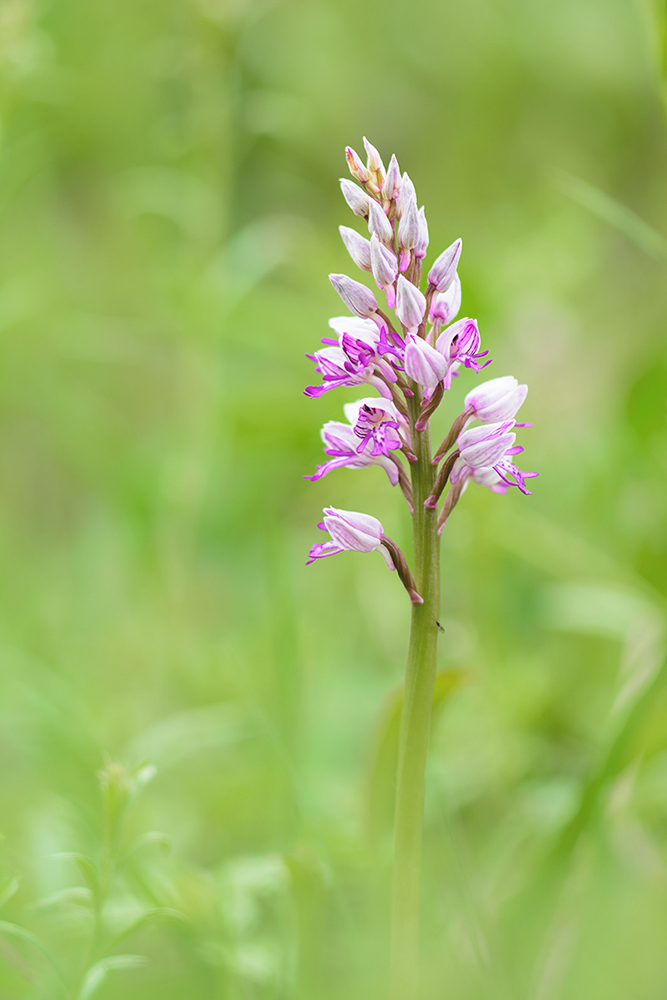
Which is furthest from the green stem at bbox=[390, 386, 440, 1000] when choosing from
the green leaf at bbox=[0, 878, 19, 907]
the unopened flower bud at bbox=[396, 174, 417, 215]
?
the green leaf at bbox=[0, 878, 19, 907]

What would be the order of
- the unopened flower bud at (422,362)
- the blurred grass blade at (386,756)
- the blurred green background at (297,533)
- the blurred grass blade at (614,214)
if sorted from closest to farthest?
the unopened flower bud at (422,362) → the blurred grass blade at (386,756) → the blurred green background at (297,533) → the blurred grass blade at (614,214)

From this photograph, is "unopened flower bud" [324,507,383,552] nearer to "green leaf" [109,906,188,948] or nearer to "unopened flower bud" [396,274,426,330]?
"unopened flower bud" [396,274,426,330]

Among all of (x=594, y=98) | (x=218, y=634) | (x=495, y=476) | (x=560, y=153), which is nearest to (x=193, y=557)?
(x=218, y=634)

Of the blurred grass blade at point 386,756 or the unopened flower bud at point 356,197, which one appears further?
the blurred grass blade at point 386,756

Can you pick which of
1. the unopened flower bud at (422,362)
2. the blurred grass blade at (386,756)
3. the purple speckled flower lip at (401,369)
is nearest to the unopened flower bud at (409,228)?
the purple speckled flower lip at (401,369)

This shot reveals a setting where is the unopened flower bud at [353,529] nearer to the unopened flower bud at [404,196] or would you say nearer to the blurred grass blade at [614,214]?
the unopened flower bud at [404,196]

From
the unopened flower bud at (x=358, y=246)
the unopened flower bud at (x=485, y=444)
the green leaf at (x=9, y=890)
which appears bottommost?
the green leaf at (x=9, y=890)
